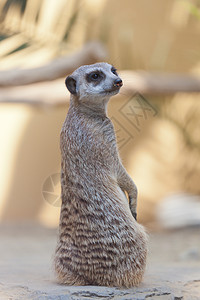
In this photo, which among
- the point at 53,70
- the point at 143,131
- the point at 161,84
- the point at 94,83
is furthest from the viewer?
the point at 143,131

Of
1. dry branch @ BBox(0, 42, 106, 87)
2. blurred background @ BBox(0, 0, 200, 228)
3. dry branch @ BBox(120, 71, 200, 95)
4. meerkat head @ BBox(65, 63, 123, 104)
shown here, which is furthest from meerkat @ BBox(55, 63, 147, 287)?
blurred background @ BBox(0, 0, 200, 228)

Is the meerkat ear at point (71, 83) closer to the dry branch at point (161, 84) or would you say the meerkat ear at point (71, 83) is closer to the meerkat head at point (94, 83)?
the meerkat head at point (94, 83)

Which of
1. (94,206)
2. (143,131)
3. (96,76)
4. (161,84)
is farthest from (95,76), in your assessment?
(143,131)

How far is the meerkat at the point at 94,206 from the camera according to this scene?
2.43 metres

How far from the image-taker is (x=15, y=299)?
2.26 meters

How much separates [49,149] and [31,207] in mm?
931

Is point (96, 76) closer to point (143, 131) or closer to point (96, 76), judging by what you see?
point (96, 76)

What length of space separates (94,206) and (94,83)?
0.62 metres

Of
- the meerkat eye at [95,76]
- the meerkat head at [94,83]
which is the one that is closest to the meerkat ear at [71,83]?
the meerkat head at [94,83]

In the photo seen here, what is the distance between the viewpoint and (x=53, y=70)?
536 cm

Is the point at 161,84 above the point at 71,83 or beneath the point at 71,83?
above

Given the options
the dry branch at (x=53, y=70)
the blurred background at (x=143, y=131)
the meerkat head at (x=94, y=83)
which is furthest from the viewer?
the blurred background at (x=143, y=131)

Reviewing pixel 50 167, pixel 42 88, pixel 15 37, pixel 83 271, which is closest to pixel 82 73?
pixel 83 271

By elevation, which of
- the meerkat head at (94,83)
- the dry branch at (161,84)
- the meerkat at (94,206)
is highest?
the dry branch at (161,84)
